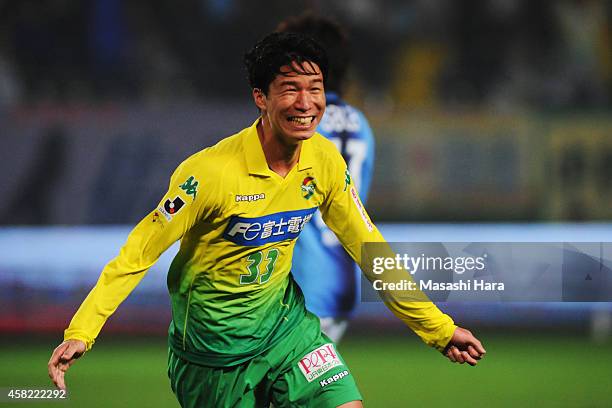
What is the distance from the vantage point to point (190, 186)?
330 centimetres

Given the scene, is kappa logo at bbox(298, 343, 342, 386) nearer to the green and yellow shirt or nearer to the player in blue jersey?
the green and yellow shirt

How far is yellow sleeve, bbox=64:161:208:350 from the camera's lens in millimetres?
3236

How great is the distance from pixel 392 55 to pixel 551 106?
75.7 inches

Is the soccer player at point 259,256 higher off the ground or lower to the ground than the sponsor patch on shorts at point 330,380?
higher

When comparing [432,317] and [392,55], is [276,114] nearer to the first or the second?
[432,317]

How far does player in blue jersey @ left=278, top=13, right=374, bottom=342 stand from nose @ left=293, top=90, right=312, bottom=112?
1.29 m

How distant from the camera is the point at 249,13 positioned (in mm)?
10328

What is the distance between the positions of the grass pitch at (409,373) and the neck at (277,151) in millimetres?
2872

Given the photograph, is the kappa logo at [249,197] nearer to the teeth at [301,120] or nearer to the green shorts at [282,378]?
the teeth at [301,120]

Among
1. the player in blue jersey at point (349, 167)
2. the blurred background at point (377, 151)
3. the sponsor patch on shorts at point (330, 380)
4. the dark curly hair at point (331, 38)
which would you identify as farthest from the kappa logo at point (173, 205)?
the blurred background at point (377, 151)

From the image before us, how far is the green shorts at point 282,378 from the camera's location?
11.6ft

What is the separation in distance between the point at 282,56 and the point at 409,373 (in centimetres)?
407

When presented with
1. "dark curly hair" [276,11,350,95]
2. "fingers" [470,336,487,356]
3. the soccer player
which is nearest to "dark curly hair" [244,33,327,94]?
the soccer player
